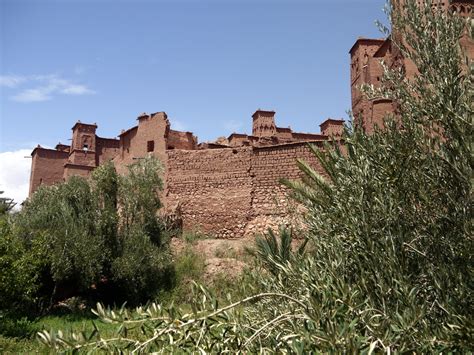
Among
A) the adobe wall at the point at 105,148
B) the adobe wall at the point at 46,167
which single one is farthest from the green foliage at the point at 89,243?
the adobe wall at the point at 105,148

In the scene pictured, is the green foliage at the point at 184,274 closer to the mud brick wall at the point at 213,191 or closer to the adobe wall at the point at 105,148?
the mud brick wall at the point at 213,191

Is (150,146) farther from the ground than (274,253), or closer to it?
farther from the ground

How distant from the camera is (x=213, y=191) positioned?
848 inches

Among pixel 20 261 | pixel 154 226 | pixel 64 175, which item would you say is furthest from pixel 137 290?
pixel 64 175

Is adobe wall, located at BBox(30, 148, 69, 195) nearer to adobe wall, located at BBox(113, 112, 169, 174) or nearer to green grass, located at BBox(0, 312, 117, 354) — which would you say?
adobe wall, located at BBox(113, 112, 169, 174)

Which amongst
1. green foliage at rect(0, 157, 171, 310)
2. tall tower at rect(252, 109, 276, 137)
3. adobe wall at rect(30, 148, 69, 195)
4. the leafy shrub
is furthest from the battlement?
adobe wall at rect(30, 148, 69, 195)

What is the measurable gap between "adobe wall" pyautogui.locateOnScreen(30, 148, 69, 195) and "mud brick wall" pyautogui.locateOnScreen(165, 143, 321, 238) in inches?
600

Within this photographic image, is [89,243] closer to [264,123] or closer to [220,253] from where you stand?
[220,253]

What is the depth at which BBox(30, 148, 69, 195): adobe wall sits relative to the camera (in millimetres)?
33219

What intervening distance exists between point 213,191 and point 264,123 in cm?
1277

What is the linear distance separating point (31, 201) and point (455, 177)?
18639 mm

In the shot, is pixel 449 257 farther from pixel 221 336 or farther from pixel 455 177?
pixel 221 336

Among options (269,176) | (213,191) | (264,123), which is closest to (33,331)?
(213,191)

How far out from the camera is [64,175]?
33031 millimetres
